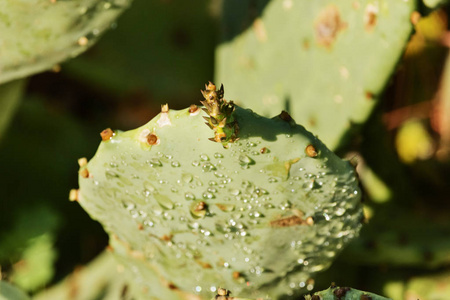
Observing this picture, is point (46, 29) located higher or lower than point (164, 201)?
higher

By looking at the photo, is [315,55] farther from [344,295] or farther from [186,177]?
[344,295]

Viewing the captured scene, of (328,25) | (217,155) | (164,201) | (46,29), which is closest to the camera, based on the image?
(217,155)

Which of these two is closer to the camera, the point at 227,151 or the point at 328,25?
the point at 227,151

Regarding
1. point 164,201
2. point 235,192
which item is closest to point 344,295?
point 235,192

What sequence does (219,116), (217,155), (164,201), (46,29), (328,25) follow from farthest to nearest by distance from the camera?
1. (328,25)
2. (46,29)
3. (164,201)
4. (217,155)
5. (219,116)

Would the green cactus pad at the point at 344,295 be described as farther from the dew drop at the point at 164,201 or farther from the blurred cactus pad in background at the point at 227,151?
the dew drop at the point at 164,201

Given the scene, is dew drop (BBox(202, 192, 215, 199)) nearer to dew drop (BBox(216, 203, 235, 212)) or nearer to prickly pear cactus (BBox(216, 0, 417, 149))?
dew drop (BBox(216, 203, 235, 212))

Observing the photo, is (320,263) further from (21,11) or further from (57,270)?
(57,270)
